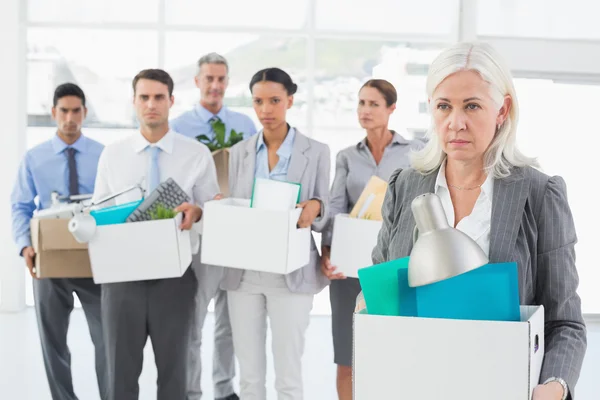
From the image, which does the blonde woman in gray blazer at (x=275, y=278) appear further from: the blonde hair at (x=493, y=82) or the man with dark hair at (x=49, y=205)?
the blonde hair at (x=493, y=82)

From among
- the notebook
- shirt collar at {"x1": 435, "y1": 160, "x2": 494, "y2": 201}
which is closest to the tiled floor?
the notebook

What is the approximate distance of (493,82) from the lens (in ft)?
5.18

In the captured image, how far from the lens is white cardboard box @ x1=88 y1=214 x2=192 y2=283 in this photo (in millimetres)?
3254

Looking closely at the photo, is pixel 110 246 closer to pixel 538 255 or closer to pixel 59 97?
pixel 59 97

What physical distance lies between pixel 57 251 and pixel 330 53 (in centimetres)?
414

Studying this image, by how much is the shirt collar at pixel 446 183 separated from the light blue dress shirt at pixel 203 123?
2.70 meters

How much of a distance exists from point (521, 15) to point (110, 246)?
4.94 m

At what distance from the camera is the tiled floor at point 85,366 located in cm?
450

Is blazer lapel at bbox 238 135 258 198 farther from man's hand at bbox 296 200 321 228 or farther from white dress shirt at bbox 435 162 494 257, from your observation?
white dress shirt at bbox 435 162 494 257

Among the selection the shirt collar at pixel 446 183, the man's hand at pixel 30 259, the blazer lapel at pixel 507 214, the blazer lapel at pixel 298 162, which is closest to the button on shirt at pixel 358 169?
the blazer lapel at pixel 298 162

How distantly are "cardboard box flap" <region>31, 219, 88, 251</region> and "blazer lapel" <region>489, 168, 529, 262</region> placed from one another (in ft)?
8.08

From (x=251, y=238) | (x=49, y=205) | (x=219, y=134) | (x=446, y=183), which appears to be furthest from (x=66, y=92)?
(x=446, y=183)

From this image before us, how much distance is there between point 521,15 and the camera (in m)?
6.99

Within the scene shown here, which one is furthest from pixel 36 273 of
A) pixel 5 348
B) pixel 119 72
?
pixel 119 72
